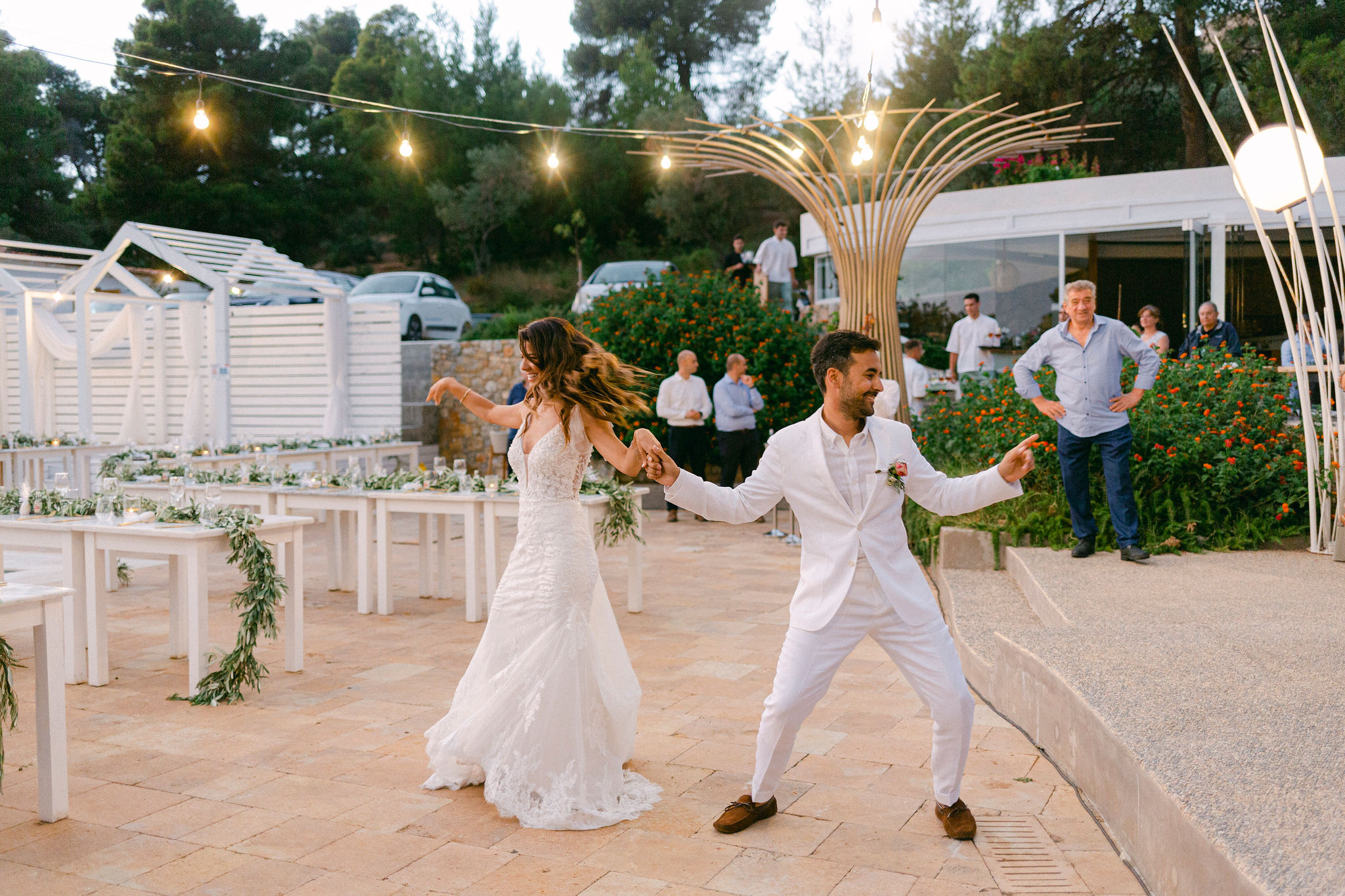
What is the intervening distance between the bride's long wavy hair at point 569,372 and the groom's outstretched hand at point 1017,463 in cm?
134

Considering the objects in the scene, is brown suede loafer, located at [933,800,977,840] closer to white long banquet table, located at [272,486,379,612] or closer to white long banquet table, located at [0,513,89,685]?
white long banquet table, located at [0,513,89,685]

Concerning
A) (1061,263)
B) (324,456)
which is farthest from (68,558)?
(1061,263)

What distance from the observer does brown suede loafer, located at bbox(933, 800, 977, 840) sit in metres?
3.58

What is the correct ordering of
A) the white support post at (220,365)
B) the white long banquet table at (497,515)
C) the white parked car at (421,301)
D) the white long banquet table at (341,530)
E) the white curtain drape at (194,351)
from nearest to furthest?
the white long banquet table at (497,515), the white long banquet table at (341,530), the white support post at (220,365), the white curtain drape at (194,351), the white parked car at (421,301)

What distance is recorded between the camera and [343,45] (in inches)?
1689

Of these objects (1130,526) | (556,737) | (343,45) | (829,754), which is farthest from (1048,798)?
(343,45)

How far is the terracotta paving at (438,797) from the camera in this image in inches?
132

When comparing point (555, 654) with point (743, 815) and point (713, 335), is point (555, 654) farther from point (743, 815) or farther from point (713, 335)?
point (713, 335)

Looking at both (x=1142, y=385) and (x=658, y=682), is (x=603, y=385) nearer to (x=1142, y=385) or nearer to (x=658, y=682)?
(x=658, y=682)

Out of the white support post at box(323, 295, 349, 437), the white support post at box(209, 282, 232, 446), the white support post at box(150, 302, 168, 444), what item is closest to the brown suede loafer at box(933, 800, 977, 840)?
the white support post at box(209, 282, 232, 446)

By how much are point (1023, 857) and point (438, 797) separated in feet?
6.92

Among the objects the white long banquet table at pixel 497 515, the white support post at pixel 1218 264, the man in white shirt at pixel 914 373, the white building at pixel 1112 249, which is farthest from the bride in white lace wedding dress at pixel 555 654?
the white support post at pixel 1218 264

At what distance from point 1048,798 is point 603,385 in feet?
7.45

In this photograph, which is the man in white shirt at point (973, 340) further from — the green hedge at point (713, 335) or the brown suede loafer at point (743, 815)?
the brown suede loafer at point (743, 815)
